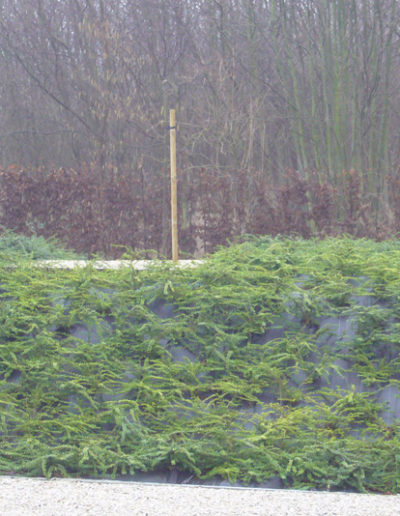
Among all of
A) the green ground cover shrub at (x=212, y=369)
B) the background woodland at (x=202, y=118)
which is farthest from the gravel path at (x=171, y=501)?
the background woodland at (x=202, y=118)

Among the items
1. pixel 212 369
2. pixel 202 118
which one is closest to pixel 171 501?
pixel 212 369

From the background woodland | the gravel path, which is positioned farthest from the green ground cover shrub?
the background woodland

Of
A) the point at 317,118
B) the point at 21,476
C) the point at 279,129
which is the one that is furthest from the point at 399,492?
the point at 279,129

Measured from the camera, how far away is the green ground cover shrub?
402 cm

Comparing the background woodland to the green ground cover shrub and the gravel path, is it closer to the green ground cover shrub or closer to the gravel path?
the green ground cover shrub

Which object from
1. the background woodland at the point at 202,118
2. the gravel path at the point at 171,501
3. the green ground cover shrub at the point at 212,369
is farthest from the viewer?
the background woodland at the point at 202,118

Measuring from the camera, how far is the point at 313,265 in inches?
229

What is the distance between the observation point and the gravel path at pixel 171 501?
327cm

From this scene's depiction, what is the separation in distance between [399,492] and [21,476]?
89.1 inches

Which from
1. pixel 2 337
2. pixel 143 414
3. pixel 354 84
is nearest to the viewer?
pixel 143 414

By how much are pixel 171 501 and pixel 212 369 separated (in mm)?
1453

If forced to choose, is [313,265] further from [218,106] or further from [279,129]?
[279,129]

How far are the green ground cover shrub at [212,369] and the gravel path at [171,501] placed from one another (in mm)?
284

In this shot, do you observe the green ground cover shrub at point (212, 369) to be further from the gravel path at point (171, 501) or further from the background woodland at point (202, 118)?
the background woodland at point (202, 118)
